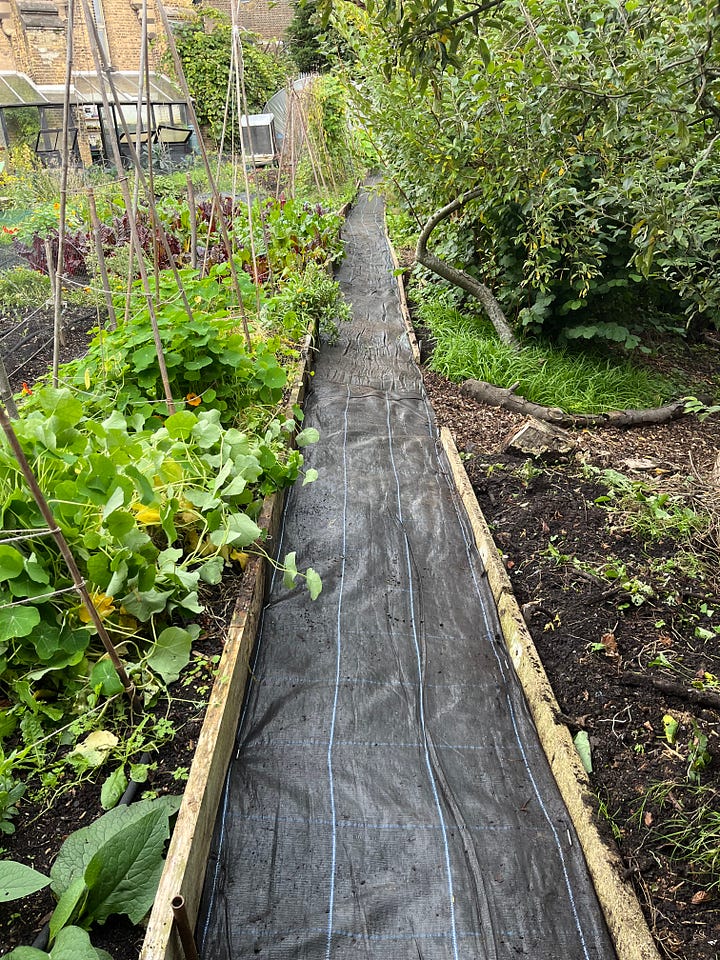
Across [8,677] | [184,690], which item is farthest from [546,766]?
[8,677]

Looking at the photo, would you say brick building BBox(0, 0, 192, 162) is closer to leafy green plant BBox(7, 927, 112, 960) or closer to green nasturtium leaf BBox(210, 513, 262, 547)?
green nasturtium leaf BBox(210, 513, 262, 547)

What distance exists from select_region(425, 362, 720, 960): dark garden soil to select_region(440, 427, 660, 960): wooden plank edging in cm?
5

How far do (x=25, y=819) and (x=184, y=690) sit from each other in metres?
0.53

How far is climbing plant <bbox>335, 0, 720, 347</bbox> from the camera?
74.7 inches

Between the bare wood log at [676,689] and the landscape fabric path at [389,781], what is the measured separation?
1.26 feet

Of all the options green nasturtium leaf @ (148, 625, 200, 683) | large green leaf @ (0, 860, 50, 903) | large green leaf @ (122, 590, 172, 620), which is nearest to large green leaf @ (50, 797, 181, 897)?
large green leaf @ (0, 860, 50, 903)

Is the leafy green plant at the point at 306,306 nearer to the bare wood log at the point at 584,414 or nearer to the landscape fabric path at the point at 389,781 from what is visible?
the bare wood log at the point at 584,414

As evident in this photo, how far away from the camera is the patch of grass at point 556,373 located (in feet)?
14.3

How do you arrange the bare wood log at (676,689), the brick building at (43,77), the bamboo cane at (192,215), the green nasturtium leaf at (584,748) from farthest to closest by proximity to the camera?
Result: 1. the brick building at (43,77)
2. the bamboo cane at (192,215)
3. the bare wood log at (676,689)
4. the green nasturtium leaf at (584,748)

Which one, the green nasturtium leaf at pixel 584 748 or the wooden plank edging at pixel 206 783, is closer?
the wooden plank edging at pixel 206 783

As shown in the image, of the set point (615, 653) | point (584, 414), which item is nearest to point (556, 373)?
point (584, 414)

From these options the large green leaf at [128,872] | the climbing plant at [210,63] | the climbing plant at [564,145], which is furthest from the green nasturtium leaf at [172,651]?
the climbing plant at [210,63]

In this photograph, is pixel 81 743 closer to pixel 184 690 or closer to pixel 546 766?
pixel 184 690

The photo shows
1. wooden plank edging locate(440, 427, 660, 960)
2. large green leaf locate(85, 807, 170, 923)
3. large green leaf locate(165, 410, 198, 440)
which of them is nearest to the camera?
large green leaf locate(85, 807, 170, 923)
